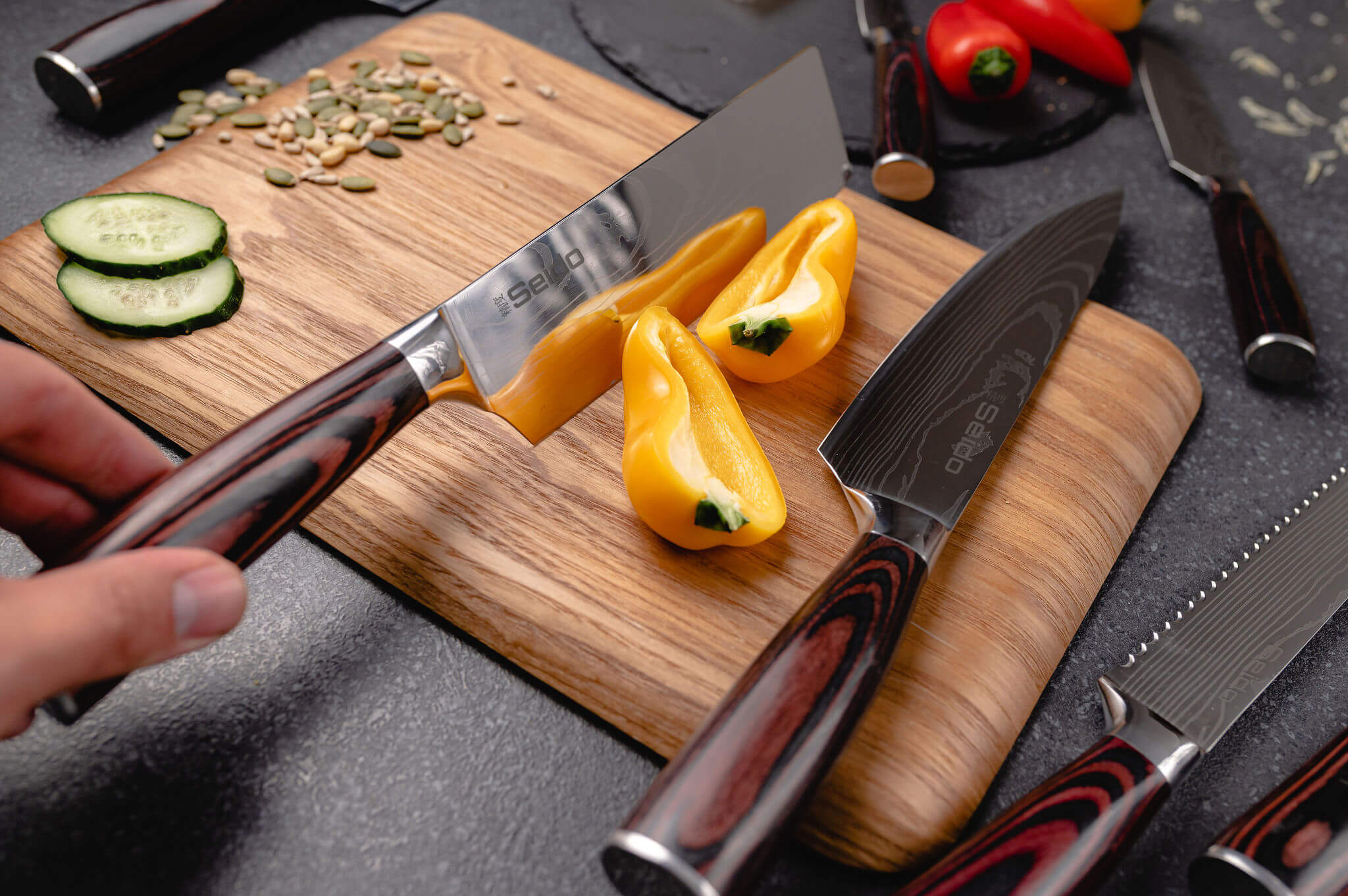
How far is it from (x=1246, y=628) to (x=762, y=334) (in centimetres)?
Result: 57

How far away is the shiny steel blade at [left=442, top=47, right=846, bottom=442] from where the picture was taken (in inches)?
39.2

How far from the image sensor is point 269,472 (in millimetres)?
792

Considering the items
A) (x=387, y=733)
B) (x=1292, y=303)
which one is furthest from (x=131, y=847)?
(x=1292, y=303)

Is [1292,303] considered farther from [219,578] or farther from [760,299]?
[219,578]

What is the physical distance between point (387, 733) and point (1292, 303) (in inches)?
51.6

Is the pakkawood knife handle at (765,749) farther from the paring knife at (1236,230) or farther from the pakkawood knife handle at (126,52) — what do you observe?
the pakkawood knife handle at (126,52)

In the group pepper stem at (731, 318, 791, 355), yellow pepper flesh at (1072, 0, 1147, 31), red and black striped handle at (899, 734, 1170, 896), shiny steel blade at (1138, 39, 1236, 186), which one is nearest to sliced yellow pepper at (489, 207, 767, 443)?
pepper stem at (731, 318, 791, 355)

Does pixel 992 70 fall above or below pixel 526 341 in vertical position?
above

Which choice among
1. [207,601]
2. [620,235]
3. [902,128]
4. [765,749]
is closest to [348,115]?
[620,235]

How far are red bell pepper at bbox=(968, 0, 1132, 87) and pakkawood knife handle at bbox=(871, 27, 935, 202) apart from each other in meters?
0.30

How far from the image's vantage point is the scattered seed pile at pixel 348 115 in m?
1.35

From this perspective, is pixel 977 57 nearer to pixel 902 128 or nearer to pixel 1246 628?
pixel 902 128

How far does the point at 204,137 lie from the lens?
136 cm

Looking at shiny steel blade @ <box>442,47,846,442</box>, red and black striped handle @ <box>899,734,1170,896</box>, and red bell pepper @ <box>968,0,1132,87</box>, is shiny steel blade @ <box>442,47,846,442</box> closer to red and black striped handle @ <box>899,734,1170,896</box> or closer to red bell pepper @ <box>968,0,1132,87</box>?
red and black striped handle @ <box>899,734,1170,896</box>
